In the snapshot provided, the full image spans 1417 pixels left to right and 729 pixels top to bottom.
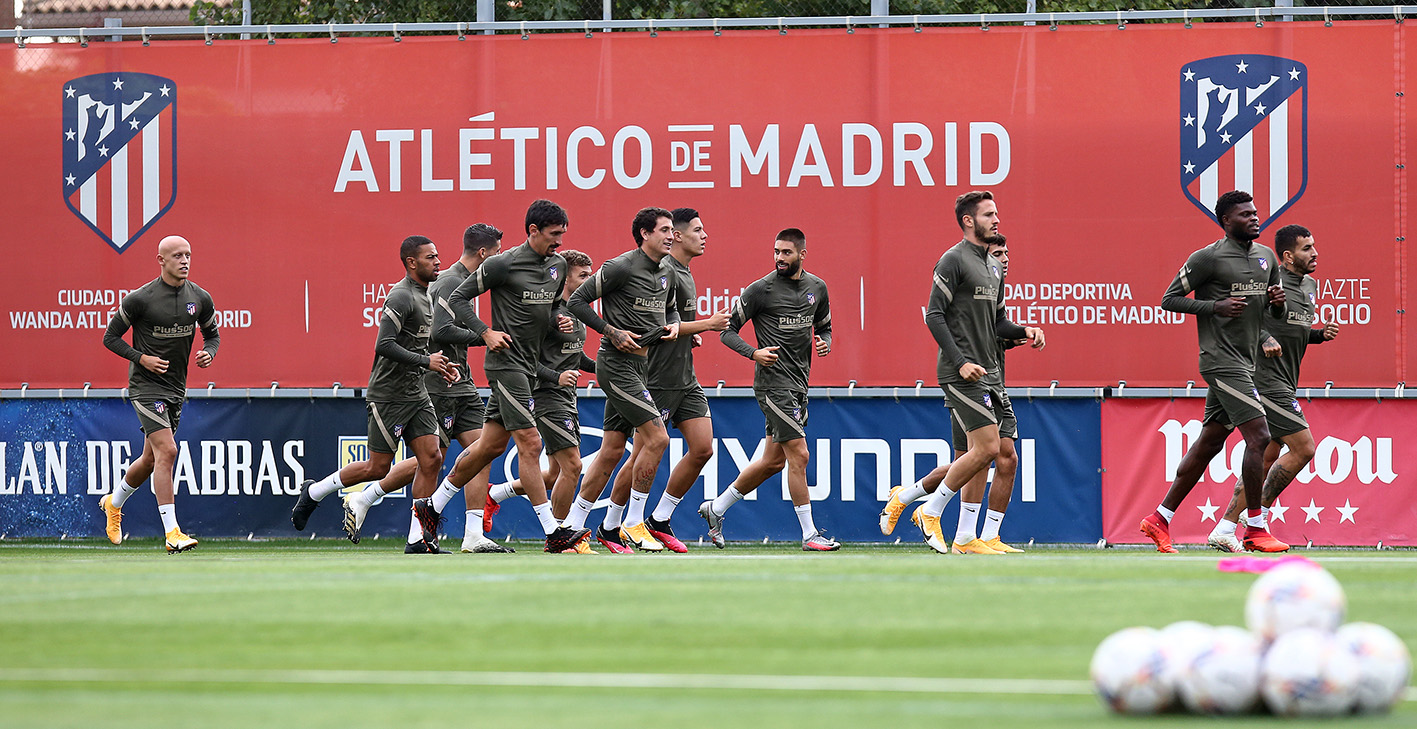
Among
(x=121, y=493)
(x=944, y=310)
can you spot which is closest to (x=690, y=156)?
(x=944, y=310)

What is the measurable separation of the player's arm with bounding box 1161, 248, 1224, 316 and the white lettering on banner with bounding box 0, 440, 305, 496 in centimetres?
707

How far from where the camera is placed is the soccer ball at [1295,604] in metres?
4.23

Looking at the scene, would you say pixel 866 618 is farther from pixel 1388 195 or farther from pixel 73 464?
pixel 73 464

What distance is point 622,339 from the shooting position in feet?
38.7

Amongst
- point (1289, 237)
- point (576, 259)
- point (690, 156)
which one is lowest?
point (576, 259)

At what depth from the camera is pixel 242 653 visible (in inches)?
226

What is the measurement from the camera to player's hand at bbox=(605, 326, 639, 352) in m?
11.8

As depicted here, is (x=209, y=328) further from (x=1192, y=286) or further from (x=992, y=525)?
(x=1192, y=286)

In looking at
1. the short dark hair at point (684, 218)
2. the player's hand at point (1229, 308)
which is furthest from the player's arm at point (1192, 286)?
the short dark hair at point (684, 218)

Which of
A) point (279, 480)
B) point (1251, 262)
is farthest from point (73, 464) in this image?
point (1251, 262)

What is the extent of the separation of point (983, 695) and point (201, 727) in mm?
1981

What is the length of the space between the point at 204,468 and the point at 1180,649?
11791mm

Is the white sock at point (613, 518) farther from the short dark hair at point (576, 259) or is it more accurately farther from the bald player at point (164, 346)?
the bald player at point (164, 346)

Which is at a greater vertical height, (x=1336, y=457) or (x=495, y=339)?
(x=495, y=339)
